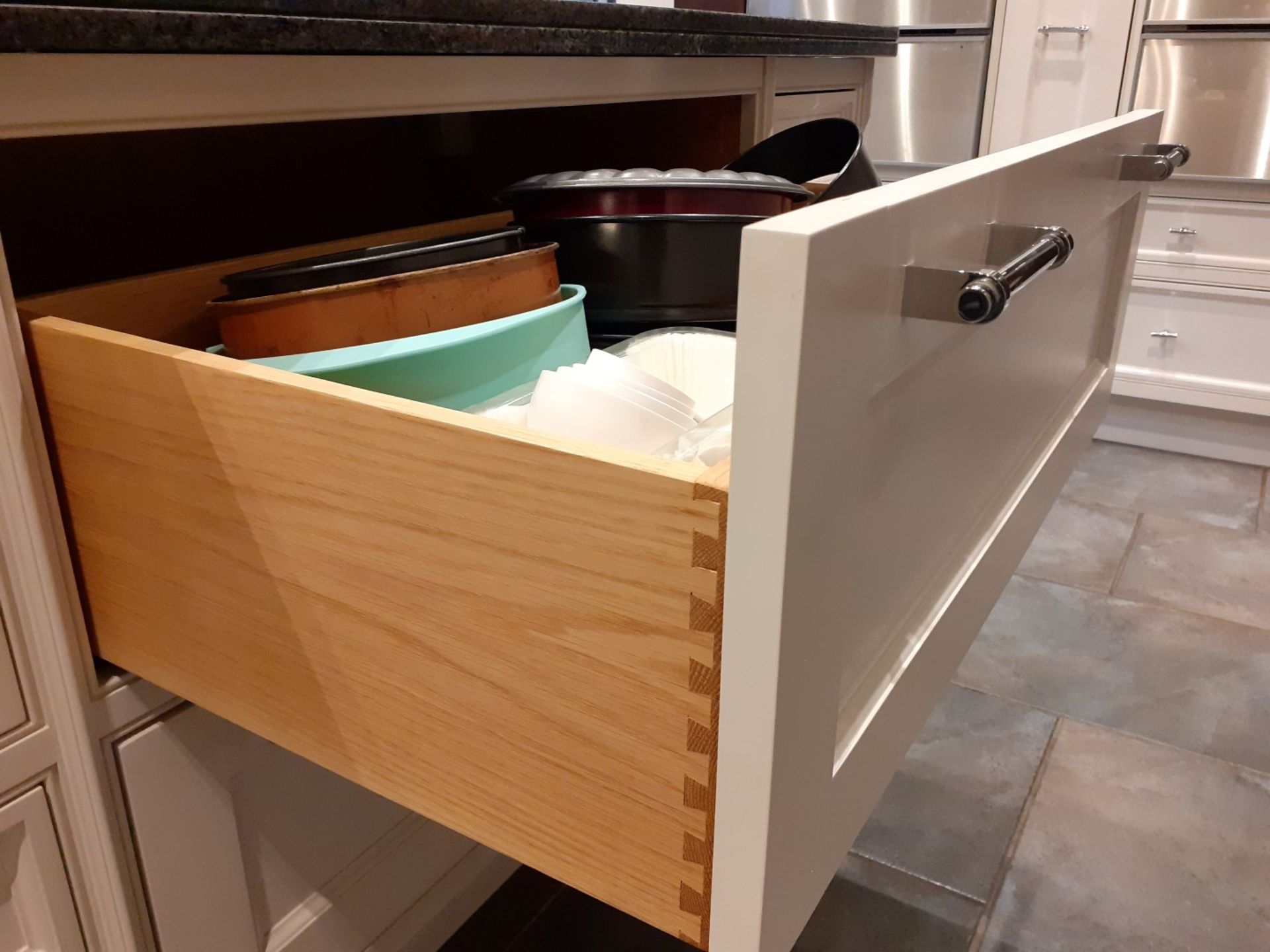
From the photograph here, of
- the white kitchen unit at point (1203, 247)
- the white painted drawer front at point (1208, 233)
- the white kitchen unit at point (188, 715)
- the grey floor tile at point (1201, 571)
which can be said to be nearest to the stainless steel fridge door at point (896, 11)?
the white kitchen unit at point (1203, 247)

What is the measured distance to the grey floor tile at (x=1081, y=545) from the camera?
6.14 feet

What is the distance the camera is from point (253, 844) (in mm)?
745

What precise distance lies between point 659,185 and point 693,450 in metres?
0.32

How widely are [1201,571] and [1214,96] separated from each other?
3.44 feet

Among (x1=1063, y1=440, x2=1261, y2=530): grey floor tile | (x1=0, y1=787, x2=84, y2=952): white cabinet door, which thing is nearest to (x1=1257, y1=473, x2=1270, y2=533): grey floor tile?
(x1=1063, y1=440, x2=1261, y2=530): grey floor tile

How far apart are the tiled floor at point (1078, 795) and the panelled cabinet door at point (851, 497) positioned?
2.08 ft

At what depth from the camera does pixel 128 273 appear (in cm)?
90

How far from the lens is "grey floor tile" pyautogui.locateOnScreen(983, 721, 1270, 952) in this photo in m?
1.10

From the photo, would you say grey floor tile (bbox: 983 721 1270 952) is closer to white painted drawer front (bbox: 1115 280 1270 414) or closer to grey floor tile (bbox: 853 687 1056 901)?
grey floor tile (bbox: 853 687 1056 901)

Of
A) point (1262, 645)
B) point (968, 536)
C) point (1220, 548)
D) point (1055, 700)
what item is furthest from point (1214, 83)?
point (968, 536)

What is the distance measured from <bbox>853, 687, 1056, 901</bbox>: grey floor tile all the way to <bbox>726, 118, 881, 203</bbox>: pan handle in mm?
786

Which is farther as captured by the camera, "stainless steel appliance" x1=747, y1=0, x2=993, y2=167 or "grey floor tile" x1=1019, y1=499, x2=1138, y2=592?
"stainless steel appliance" x1=747, y1=0, x2=993, y2=167

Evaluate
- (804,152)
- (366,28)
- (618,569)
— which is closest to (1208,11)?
(804,152)

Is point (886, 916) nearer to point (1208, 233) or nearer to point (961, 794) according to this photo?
point (961, 794)
